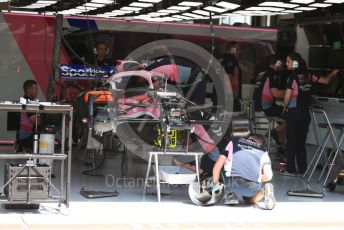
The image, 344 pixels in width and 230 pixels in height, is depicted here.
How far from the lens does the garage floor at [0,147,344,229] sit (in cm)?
736

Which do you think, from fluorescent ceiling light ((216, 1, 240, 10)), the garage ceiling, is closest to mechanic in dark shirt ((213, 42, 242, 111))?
the garage ceiling

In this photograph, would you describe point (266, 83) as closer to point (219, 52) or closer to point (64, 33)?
point (219, 52)

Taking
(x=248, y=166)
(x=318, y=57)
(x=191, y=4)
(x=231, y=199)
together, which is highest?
(x=191, y=4)

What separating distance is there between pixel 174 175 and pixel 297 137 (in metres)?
3.01

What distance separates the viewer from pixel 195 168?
932 centimetres

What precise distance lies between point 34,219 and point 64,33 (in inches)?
255

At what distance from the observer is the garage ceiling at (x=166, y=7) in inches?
437

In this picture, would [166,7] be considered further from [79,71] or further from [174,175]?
[174,175]

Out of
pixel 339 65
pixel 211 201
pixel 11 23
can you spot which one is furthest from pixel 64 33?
pixel 211 201

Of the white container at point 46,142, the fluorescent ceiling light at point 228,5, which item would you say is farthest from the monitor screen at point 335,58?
the white container at point 46,142

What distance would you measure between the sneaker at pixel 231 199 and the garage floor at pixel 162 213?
67mm

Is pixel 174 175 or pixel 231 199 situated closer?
pixel 231 199

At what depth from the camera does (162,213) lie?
8016mm

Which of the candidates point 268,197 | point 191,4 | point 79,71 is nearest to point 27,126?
point 79,71
